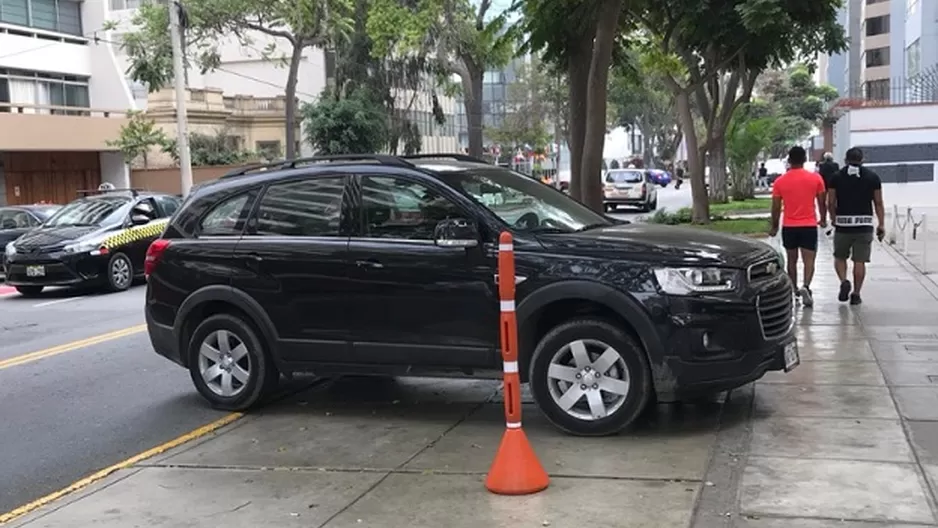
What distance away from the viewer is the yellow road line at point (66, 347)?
1055 centimetres

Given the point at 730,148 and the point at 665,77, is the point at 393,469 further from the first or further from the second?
the point at 730,148

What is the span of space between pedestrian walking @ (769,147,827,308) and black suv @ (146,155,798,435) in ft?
13.3

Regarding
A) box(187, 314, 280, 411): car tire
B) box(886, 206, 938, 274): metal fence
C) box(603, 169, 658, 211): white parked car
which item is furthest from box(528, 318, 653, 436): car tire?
box(603, 169, 658, 211): white parked car

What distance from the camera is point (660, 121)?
83750 millimetres

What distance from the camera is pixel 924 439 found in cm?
622

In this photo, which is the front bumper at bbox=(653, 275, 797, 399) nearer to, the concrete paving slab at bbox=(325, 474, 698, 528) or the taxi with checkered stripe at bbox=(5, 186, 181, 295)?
the concrete paving slab at bbox=(325, 474, 698, 528)

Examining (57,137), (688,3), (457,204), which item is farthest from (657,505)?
(57,137)

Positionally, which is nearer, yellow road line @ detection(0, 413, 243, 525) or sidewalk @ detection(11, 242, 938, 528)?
sidewalk @ detection(11, 242, 938, 528)

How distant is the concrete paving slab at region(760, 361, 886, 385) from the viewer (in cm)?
783

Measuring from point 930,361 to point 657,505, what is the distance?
4228 millimetres

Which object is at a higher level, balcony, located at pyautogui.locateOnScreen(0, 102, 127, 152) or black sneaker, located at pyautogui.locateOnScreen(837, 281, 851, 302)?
balcony, located at pyautogui.locateOnScreen(0, 102, 127, 152)

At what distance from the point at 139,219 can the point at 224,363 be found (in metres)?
10.9

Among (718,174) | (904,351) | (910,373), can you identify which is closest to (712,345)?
(910,373)

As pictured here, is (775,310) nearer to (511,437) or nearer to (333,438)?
(511,437)
